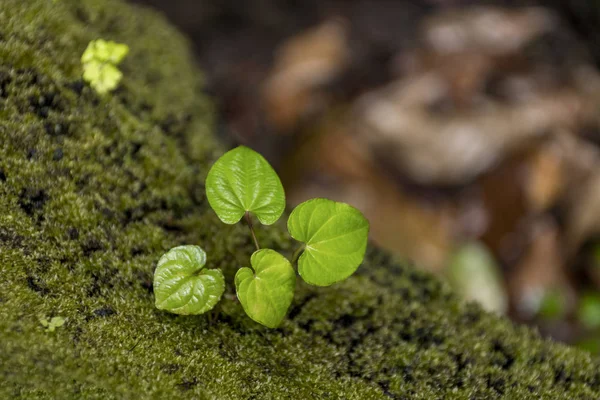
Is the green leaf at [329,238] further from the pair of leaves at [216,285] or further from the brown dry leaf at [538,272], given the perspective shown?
the brown dry leaf at [538,272]

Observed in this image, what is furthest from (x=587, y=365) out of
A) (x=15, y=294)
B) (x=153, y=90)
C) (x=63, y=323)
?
(x=153, y=90)

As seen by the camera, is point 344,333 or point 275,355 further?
point 344,333

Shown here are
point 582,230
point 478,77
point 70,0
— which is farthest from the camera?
point 478,77

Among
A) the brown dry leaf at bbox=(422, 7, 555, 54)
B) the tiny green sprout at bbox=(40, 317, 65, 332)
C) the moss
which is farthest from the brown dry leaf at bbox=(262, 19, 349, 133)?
the tiny green sprout at bbox=(40, 317, 65, 332)

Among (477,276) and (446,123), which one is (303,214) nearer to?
(477,276)

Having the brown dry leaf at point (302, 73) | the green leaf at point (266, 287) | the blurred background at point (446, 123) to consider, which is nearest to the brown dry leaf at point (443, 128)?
the blurred background at point (446, 123)

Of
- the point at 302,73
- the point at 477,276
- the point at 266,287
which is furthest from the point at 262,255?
the point at 302,73

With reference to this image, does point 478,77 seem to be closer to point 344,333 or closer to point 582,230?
point 582,230

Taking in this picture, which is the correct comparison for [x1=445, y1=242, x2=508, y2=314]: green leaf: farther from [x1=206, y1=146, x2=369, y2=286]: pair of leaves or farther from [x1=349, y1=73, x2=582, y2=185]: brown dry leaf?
[x1=206, y1=146, x2=369, y2=286]: pair of leaves

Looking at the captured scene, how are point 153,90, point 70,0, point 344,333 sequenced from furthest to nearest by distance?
point 153,90
point 70,0
point 344,333
